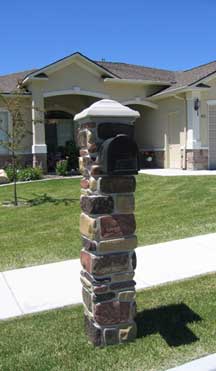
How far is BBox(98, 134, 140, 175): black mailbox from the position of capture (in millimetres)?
3875

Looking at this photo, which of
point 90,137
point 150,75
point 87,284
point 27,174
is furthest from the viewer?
point 150,75

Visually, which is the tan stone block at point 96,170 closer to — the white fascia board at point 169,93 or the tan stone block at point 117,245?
the tan stone block at point 117,245

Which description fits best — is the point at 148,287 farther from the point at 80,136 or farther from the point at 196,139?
the point at 196,139

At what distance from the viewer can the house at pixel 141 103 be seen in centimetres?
1861

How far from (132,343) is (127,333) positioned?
0.33ft

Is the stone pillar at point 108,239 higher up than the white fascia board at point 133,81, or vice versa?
the white fascia board at point 133,81

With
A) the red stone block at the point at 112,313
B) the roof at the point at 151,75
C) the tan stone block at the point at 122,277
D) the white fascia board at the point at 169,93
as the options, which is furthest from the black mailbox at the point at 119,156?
the roof at the point at 151,75

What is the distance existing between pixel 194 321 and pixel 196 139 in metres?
14.8

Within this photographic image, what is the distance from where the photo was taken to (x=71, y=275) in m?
6.11

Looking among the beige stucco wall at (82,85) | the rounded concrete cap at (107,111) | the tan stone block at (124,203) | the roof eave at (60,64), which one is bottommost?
the tan stone block at (124,203)

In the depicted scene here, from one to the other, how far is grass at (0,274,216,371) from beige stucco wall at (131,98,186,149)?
48.8 feet

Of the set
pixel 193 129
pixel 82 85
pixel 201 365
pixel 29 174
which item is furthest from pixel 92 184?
pixel 82 85

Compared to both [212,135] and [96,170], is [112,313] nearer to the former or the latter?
[96,170]

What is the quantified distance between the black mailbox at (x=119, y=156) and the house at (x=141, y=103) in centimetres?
1361
